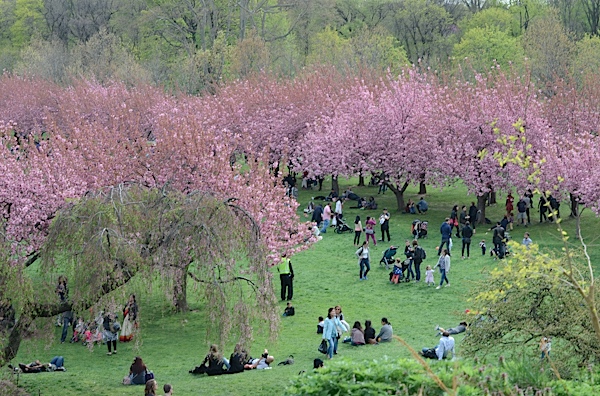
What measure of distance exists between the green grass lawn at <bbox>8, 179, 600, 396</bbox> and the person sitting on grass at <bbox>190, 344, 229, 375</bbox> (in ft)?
0.99

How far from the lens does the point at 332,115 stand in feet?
182

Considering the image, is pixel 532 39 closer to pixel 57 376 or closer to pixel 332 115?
pixel 332 115

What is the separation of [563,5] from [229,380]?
73664 mm

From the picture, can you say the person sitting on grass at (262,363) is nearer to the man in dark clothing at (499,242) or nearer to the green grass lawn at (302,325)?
the green grass lawn at (302,325)

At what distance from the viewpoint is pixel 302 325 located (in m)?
29.7

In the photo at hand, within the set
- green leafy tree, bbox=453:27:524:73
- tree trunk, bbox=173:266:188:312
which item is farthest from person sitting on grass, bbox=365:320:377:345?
green leafy tree, bbox=453:27:524:73

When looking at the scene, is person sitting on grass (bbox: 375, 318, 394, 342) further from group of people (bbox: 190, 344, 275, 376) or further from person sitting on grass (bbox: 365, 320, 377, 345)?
group of people (bbox: 190, 344, 275, 376)

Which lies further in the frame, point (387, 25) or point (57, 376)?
point (387, 25)

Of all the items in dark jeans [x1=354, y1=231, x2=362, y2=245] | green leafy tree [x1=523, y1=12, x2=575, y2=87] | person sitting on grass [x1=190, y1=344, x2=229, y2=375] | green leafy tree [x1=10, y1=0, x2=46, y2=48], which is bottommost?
person sitting on grass [x1=190, y1=344, x2=229, y2=375]

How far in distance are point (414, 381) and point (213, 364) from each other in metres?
11.9

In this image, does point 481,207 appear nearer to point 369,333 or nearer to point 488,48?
point 369,333

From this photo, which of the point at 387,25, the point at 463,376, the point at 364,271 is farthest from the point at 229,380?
the point at 387,25

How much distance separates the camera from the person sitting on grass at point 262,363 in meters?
24.6

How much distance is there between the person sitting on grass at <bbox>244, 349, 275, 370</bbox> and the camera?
2461 cm
